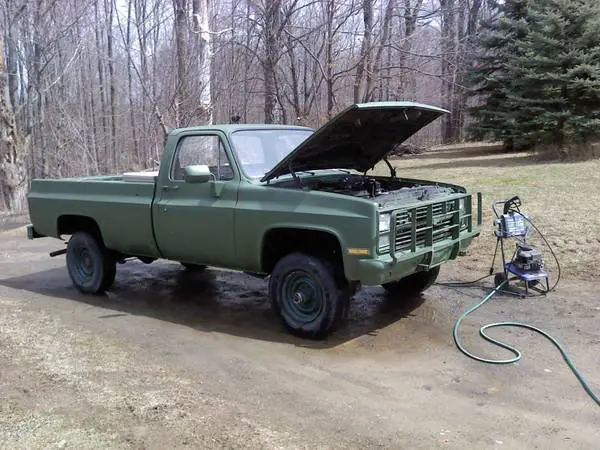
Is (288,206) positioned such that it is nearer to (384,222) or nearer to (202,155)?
(384,222)

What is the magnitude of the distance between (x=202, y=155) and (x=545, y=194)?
636 centimetres

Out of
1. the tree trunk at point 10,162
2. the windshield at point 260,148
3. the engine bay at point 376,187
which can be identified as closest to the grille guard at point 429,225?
the engine bay at point 376,187

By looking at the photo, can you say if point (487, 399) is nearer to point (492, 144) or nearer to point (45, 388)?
point (45, 388)

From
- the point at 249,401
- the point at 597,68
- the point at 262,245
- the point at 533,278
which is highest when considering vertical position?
the point at 597,68

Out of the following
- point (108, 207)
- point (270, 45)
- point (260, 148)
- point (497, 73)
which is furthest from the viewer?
point (497, 73)

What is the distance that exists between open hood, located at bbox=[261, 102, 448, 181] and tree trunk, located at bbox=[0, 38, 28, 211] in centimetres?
1456

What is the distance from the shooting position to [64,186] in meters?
7.28

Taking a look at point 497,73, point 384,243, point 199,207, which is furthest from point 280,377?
point 497,73

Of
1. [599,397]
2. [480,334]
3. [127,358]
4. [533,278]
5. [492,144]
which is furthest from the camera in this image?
[492,144]

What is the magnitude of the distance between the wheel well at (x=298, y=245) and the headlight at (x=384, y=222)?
442 millimetres

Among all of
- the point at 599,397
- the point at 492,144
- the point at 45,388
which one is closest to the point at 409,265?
the point at 599,397

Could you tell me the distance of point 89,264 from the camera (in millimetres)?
7227

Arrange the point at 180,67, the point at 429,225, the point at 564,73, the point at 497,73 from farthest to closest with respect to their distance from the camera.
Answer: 1. the point at 497,73
2. the point at 564,73
3. the point at 180,67
4. the point at 429,225

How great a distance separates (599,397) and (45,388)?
3.89 m
